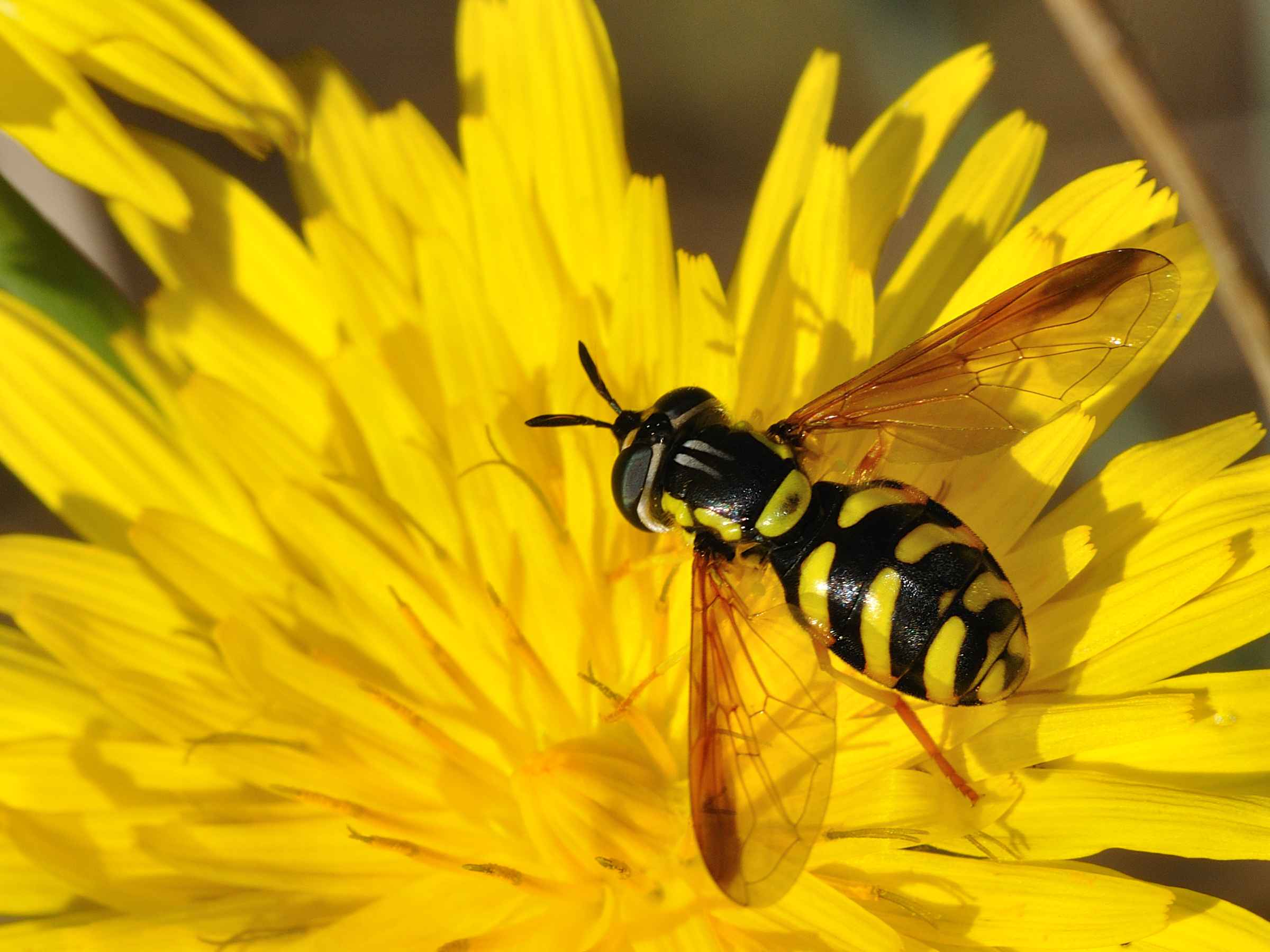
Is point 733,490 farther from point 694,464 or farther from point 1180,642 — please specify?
point 1180,642

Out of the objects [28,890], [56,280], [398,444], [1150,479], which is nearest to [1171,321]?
[1150,479]

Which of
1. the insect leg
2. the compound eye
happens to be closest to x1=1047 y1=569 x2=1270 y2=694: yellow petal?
the insect leg

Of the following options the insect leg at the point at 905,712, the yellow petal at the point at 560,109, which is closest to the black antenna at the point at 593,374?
the yellow petal at the point at 560,109

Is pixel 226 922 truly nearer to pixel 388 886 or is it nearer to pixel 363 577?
pixel 388 886

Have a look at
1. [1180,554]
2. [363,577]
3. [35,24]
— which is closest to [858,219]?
[1180,554]

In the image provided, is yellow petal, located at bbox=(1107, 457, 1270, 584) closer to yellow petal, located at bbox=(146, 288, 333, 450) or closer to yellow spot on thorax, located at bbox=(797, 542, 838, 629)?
yellow spot on thorax, located at bbox=(797, 542, 838, 629)

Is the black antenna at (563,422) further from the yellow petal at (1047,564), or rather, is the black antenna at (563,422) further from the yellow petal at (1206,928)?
the yellow petal at (1206,928)
